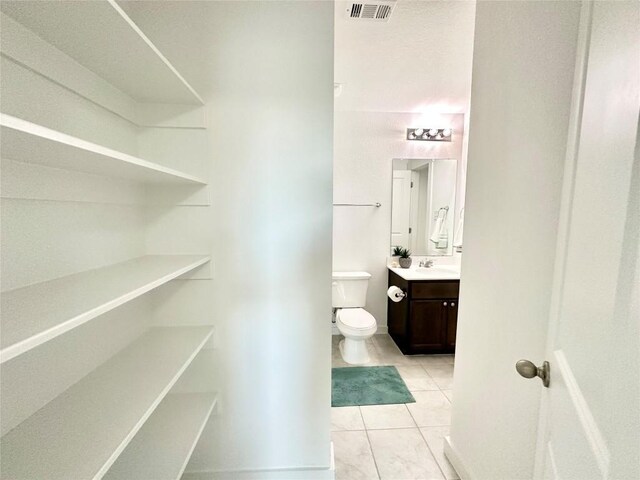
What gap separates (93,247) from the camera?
0.97 meters

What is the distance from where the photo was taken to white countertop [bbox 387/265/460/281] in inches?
99.2

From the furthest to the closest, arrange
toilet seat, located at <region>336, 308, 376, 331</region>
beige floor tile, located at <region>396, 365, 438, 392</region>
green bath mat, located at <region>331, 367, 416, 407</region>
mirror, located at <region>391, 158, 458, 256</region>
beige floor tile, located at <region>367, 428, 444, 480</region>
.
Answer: mirror, located at <region>391, 158, 458, 256</region> < toilet seat, located at <region>336, 308, 376, 331</region> < beige floor tile, located at <region>396, 365, 438, 392</region> < green bath mat, located at <region>331, 367, 416, 407</region> < beige floor tile, located at <region>367, 428, 444, 480</region>

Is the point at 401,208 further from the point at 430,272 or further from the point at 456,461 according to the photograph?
the point at 456,461

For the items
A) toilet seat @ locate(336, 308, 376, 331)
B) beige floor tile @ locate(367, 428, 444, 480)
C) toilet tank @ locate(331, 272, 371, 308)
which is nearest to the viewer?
beige floor tile @ locate(367, 428, 444, 480)

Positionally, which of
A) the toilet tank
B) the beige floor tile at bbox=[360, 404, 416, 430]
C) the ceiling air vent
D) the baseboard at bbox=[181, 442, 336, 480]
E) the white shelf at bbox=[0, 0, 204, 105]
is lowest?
the beige floor tile at bbox=[360, 404, 416, 430]

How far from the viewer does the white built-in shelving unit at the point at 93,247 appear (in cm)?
65

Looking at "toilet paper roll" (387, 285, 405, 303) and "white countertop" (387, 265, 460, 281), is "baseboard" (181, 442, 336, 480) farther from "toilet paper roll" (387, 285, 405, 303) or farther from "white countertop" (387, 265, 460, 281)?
"white countertop" (387, 265, 460, 281)

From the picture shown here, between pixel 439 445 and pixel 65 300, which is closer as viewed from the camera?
pixel 65 300

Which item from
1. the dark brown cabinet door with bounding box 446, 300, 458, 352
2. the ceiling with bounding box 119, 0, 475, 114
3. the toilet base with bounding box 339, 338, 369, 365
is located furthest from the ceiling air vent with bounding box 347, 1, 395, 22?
the toilet base with bounding box 339, 338, 369, 365

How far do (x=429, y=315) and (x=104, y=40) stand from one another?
271 cm

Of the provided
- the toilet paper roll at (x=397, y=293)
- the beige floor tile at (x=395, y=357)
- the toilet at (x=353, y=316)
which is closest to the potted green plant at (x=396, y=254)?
the toilet at (x=353, y=316)

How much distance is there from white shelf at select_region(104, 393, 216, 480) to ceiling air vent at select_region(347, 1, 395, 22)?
2032 millimetres

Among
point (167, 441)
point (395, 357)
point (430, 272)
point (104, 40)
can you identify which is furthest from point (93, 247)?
point (430, 272)

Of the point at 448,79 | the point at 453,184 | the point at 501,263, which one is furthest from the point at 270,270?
the point at 453,184
